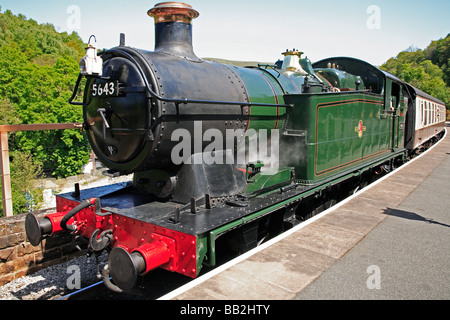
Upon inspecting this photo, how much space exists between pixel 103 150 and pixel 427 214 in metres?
5.24

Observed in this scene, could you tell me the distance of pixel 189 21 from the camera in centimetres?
415

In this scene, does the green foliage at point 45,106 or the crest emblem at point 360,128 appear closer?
the crest emblem at point 360,128

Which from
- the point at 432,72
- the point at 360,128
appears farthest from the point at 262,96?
the point at 432,72

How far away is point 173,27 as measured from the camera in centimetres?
405

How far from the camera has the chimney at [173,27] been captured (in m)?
3.98

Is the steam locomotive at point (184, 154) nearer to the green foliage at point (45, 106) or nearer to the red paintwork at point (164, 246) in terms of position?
the red paintwork at point (164, 246)

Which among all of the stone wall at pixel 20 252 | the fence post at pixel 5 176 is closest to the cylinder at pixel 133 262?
the stone wall at pixel 20 252

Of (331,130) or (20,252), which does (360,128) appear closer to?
(331,130)

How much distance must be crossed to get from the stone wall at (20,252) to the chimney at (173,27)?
9.23ft

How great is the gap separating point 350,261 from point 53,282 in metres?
4.05
